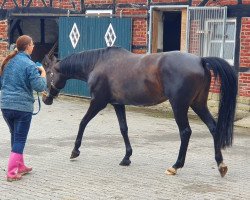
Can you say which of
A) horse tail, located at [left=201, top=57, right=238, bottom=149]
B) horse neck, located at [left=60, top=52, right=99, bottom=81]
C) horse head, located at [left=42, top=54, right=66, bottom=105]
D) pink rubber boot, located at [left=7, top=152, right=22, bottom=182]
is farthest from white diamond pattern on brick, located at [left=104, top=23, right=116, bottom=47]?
pink rubber boot, located at [left=7, top=152, right=22, bottom=182]

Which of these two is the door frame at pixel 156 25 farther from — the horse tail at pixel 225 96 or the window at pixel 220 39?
the horse tail at pixel 225 96

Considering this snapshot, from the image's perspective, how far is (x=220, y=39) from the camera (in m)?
12.4

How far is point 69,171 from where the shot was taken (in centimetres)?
692

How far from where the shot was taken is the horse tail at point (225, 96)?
6.73 metres

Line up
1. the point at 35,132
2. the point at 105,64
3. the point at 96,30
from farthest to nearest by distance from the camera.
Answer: the point at 96,30, the point at 35,132, the point at 105,64

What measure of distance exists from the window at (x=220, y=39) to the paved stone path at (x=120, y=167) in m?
2.11

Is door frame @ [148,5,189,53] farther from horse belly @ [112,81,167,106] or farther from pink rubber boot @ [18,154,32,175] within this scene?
pink rubber boot @ [18,154,32,175]

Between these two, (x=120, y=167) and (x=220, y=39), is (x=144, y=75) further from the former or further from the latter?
(x=220, y=39)

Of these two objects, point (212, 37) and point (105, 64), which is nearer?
point (105, 64)

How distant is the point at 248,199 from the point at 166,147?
9.70ft

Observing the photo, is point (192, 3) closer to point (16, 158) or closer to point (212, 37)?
point (212, 37)

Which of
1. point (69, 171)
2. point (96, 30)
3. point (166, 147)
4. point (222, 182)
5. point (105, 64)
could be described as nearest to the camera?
point (222, 182)

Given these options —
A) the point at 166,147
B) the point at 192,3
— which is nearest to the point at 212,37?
the point at 192,3

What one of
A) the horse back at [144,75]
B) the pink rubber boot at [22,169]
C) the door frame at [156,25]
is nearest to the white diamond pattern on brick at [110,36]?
the door frame at [156,25]
